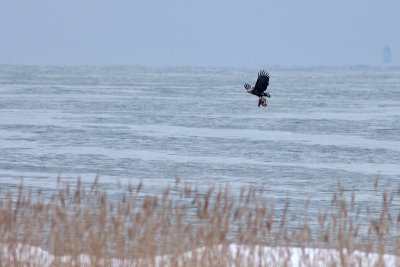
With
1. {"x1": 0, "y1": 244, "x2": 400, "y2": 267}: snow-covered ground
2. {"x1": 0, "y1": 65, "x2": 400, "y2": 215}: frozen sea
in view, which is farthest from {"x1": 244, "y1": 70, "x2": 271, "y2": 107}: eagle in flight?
{"x1": 0, "y1": 244, "x2": 400, "y2": 267}: snow-covered ground

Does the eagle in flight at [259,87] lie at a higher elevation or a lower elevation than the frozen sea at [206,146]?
higher

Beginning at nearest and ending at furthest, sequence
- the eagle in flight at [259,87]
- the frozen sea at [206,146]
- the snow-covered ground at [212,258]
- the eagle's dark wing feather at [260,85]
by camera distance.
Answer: the snow-covered ground at [212,258] < the eagle in flight at [259,87] < the eagle's dark wing feather at [260,85] < the frozen sea at [206,146]

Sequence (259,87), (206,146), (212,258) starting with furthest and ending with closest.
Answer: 1. (206,146)
2. (259,87)
3. (212,258)

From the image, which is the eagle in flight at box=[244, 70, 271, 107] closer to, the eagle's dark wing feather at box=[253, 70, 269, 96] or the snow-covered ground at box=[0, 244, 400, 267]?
the eagle's dark wing feather at box=[253, 70, 269, 96]

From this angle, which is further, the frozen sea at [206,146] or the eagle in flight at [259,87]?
the frozen sea at [206,146]

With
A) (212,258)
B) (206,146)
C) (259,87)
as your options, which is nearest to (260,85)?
(259,87)

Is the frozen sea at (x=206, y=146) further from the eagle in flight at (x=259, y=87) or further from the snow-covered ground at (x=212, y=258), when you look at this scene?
the eagle in flight at (x=259, y=87)

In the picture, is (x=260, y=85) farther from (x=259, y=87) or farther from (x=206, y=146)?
(x=206, y=146)

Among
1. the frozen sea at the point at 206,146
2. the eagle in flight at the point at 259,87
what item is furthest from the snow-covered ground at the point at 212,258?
the eagle in flight at the point at 259,87

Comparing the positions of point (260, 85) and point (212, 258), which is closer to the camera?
point (212, 258)

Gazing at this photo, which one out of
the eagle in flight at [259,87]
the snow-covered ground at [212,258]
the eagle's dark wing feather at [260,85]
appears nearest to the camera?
the snow-covered ground at [212,258]

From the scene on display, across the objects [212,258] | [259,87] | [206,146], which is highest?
[259,87]

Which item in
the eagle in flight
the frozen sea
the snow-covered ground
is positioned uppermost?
the eagle in flight

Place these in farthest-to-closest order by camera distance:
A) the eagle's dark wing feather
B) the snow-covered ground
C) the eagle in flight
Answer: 1. the eagle's dark wing feather
2. the eagle in flight
3. the snow-covered ground
